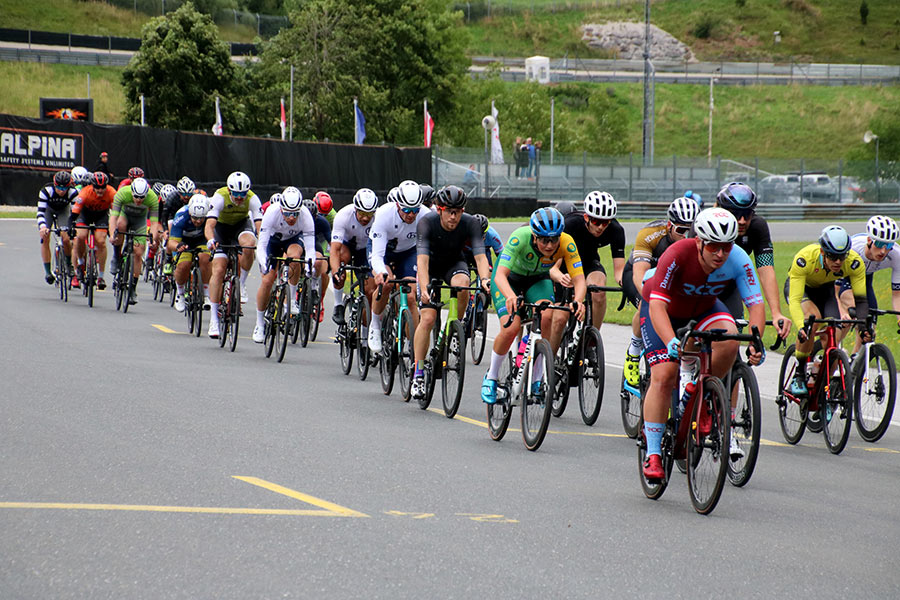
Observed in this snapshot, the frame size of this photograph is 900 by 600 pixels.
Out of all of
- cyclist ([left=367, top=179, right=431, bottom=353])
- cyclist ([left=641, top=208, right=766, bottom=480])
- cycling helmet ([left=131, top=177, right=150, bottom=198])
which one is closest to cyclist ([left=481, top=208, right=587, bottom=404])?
cyclist ([left=367, top=179, right=431, bottom=353])

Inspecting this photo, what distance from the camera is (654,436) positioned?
25.3 ft

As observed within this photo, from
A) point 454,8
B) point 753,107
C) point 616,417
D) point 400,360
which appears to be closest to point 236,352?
point 400,360

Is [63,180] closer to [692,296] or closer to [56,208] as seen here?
[56,208]

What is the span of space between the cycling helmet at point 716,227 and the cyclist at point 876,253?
3.32 m

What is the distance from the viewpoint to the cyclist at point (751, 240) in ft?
30.7

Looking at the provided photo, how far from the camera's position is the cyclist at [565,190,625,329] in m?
11.2

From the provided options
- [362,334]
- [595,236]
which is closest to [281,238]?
[362,334]

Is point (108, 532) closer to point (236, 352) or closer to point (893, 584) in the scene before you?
point (893, 584)

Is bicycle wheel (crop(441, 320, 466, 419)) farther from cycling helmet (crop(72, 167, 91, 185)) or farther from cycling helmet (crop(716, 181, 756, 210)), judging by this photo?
cycling helmet (crop(72, 167, 91, 185))

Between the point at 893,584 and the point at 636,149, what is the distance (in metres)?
96.9

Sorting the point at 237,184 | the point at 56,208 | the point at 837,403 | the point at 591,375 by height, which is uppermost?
the point at 237,184

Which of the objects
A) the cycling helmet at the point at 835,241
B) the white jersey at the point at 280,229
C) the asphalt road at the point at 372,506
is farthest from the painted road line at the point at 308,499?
the white jersey at the point at 280,229

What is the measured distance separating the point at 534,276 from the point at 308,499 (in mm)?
3800

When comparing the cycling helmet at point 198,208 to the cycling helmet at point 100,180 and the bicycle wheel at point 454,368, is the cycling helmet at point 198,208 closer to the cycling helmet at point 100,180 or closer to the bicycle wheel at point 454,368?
the cycling helmet at point 100,180
